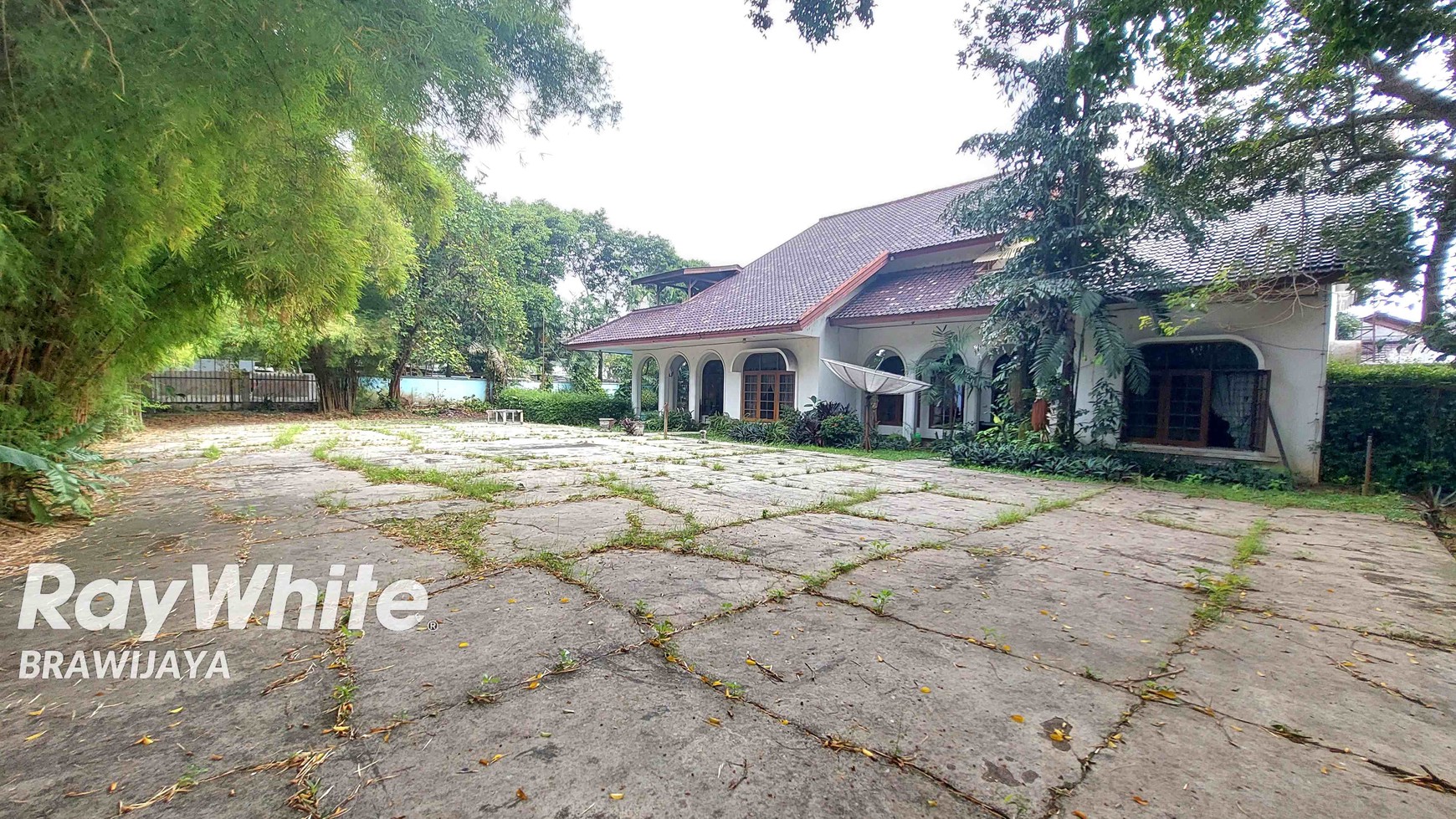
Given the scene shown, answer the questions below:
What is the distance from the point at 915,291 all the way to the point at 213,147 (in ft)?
36.7

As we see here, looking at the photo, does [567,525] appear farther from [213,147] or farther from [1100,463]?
[1100,463]

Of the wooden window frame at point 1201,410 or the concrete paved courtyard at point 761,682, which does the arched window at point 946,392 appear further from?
the concrete paved courtyard at point 761,682

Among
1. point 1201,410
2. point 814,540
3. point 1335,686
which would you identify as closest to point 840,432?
point 1201,410

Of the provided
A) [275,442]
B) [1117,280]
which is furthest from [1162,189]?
[275,442]

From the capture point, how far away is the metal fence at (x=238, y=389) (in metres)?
17.3

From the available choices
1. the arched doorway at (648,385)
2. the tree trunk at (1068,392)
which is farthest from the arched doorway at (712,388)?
the tree trunk at (1068,392)

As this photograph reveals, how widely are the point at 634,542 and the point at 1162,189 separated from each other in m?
8.05

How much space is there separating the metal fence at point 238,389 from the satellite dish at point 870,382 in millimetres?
17217

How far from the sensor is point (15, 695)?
1773 millimetres

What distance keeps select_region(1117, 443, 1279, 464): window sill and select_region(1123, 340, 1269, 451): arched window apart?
111 millimetres

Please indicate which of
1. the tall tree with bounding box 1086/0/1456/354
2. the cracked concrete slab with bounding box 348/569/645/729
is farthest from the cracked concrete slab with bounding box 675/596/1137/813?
the tall tree with bounding box 1086/0/1456/354

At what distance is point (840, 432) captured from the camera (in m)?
11.8

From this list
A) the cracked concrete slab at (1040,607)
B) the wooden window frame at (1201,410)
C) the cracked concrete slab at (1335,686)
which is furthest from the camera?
the wooden window frame at (1201,410)

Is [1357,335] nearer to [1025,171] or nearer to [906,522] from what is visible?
[1025,171]
